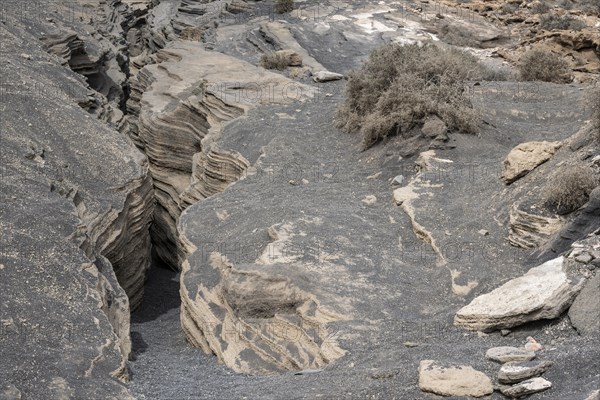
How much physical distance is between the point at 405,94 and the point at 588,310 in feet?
23.0

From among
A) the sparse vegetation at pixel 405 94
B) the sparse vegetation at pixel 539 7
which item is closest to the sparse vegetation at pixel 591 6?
the sparse vegetation at pixel 539 7

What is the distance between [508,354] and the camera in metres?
8.12

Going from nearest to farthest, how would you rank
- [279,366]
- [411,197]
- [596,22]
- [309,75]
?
[279,366] < [411,197] < [309,75] < [596,22]

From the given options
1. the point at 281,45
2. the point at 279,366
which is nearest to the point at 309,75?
the point at 281,45

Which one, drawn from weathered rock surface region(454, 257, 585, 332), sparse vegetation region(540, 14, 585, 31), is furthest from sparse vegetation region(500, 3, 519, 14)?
weathered rock surface region(454, 257, 585, 332)

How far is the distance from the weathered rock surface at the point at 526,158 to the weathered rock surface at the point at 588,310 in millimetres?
3458

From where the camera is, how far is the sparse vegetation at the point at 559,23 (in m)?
26.3

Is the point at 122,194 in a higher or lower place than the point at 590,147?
lower

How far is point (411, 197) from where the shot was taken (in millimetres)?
12953

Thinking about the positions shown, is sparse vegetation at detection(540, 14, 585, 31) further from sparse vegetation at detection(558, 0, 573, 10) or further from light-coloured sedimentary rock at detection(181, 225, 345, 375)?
light-coloured sedimentary rock at detection(181, 225, 345, 375)

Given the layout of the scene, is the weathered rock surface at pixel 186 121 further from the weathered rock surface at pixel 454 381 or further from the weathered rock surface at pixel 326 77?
the weathered rock surface at pixel 454 381

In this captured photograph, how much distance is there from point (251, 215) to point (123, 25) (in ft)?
60.7

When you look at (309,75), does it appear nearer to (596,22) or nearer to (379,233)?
(379,233)

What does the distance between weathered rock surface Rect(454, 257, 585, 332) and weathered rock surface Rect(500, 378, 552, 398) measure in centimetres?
149
